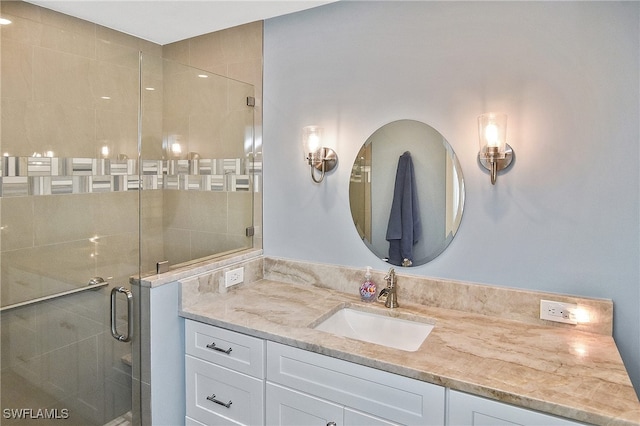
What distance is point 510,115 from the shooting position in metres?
1.75

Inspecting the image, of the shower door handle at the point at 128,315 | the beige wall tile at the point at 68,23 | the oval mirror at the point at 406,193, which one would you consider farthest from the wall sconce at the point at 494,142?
the beige wall tile at the point at 68,23

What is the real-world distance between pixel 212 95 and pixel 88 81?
59 centimetres

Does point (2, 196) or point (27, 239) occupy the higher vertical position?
point (2, 196)

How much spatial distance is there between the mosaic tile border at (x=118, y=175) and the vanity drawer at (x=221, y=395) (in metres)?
0.88

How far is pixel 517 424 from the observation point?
1.20 metres

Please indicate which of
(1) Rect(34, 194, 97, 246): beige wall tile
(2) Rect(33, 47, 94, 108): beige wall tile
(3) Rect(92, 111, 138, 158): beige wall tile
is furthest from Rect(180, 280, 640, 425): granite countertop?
(2) Rect(33, 47, 94, 108): beige wall tile

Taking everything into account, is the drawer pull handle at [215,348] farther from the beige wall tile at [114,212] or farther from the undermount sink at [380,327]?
the beige wall tile at [114,212]

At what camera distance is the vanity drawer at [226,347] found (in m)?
1.69

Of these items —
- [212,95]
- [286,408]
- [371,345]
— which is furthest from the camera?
[212,95]

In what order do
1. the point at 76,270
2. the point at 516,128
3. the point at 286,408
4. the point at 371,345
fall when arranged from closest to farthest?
the point at 371,345, the point at 286,408, the point at 516,128, the point at 76,270

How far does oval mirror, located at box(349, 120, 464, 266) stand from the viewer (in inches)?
74.8

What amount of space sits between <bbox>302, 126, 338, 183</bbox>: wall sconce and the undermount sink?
2.52 feet

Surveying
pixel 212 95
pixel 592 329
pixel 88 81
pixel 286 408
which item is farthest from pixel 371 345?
pixel 88 81

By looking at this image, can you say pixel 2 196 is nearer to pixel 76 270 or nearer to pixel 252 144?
pixel 76 270
